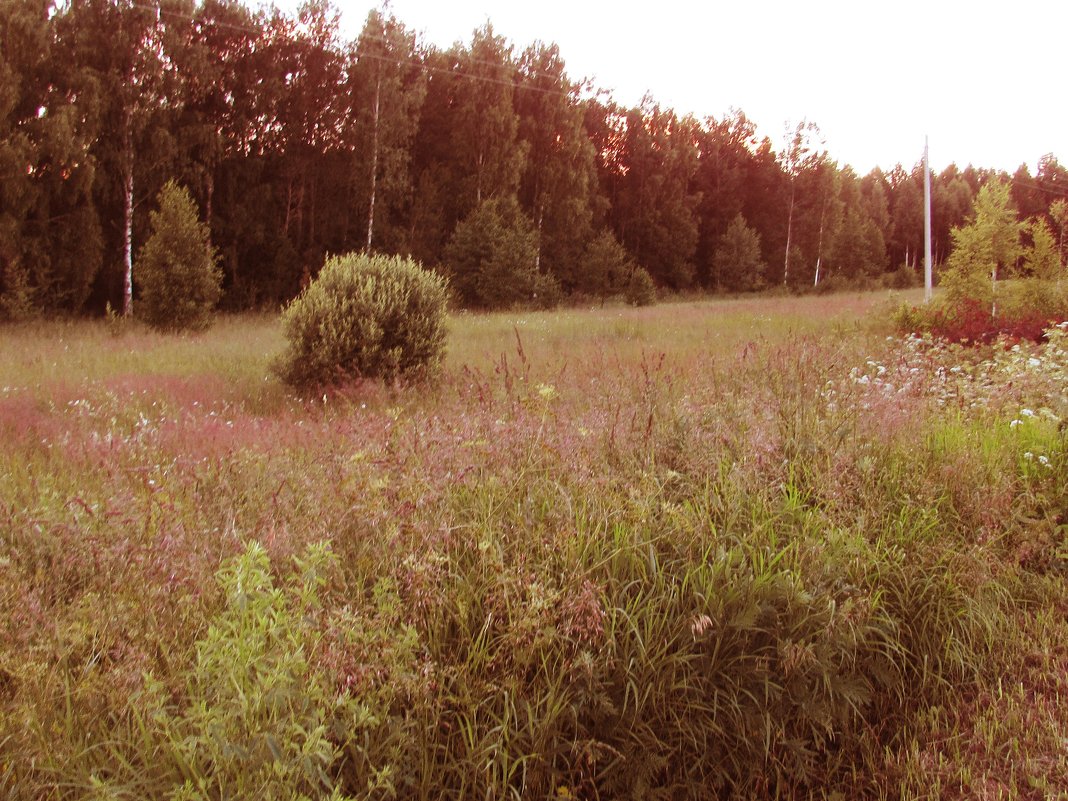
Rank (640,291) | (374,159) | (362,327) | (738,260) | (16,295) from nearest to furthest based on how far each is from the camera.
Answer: (362,327) < (16,295) < (374,159) < (640,291) < (738,260)

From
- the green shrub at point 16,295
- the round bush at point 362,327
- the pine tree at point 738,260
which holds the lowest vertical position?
the round bush at point 362,327

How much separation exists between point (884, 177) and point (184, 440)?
279 ft

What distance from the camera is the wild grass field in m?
2.04

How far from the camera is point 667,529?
10.0ft

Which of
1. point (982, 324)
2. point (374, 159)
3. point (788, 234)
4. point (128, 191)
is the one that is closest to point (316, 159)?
point (374, 159)

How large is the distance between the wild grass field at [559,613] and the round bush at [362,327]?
14.2 feet

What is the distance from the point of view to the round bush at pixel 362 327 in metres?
8.87

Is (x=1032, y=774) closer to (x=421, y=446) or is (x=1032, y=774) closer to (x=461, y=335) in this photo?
(x=421, y=446)

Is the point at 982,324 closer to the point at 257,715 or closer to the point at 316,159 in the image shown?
the point at 257,715

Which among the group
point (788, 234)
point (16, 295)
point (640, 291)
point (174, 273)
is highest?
point (788, 234)

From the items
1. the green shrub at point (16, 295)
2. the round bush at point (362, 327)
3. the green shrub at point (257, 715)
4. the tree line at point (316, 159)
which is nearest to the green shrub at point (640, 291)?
the tree line at point (316, 159)

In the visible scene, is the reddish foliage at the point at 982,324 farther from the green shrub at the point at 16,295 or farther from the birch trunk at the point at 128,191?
the green shrub at the point at 16,295

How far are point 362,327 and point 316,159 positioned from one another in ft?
69.6

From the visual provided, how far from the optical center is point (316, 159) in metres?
27.4
